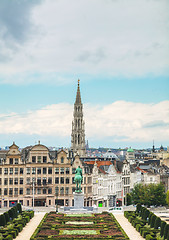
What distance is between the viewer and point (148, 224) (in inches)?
2980

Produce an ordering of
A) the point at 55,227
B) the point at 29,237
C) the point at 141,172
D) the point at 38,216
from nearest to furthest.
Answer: the point at 29,237
the point at 55,227
the point at 38,216
the point at 141,172

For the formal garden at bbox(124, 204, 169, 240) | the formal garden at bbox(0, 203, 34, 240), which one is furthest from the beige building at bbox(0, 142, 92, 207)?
the formal garden at bbox(124, 204, 169, 240)

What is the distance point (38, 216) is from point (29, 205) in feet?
96.4

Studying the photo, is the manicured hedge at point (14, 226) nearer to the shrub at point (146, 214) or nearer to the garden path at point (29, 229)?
the garden path at point (29, 229)

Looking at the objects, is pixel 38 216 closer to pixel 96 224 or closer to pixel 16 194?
pixel 96 224

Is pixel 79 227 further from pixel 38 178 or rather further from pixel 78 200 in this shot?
pixel 38 178

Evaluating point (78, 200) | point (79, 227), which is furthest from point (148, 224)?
point (78, 200)

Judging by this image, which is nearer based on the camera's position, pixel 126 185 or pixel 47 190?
pixel 47 190

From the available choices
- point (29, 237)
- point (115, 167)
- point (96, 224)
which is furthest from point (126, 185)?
point (29, 237)

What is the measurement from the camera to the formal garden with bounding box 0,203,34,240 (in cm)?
6442

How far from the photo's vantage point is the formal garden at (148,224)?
6197 centimetres

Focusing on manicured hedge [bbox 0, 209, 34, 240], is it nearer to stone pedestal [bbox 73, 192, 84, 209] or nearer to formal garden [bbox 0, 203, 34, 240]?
formal garden [bbox 0, 203, 34, 240]

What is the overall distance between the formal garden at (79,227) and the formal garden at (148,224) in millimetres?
2747

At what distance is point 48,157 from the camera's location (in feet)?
401
